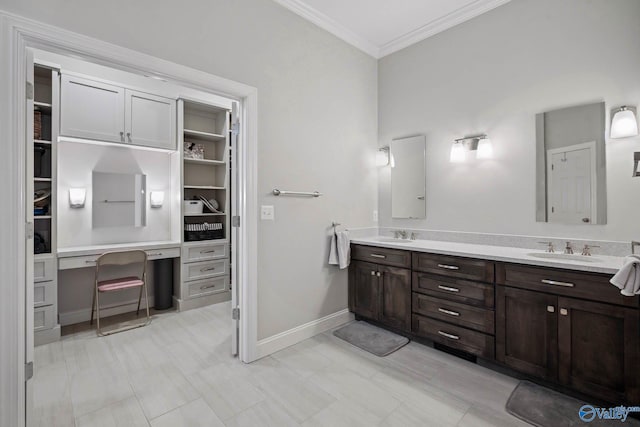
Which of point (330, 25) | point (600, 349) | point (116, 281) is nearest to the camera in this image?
point (600, 349)

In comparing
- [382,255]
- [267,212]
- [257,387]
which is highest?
[267,212]

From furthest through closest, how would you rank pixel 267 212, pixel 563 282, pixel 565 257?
1. pixel 267 212
2. pixel 565 257
3. pixel 563 282

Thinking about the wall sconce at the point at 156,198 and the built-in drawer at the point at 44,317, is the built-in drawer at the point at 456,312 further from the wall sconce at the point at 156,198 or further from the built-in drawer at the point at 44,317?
the built-in drawer at the point at 44,317

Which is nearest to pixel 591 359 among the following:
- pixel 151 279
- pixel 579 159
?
pixel 579 159

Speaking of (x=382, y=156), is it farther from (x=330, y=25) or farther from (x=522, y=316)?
(x=522, y=316)

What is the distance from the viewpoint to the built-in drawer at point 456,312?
87.0 inches

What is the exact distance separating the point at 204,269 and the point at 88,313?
1235 mm

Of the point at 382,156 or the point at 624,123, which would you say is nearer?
the point at 624,123

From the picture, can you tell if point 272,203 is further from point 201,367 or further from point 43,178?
point 43,178

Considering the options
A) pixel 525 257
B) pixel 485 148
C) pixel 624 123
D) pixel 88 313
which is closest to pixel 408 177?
pixel 485 148

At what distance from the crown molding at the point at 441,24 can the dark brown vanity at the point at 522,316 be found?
2.20 m

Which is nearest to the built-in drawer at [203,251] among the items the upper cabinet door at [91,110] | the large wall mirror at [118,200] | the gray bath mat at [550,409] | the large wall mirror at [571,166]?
the large wall mirror at [118,200]

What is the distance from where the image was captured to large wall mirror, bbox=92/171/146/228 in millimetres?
3348

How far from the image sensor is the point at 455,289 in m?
2.36
